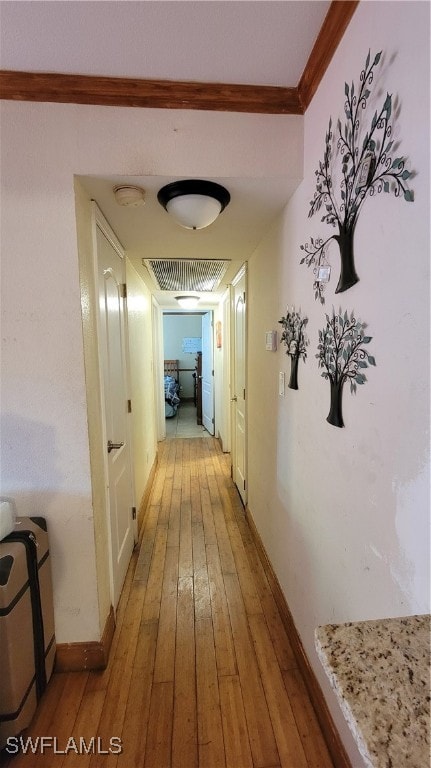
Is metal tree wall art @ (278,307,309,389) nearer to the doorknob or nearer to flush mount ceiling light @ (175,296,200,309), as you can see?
the doorknob

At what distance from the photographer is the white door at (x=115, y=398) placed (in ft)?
5.41

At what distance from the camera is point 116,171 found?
1.26 meters

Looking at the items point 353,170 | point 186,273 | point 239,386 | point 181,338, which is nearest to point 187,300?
point 186,273

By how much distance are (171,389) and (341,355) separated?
606 centimetres

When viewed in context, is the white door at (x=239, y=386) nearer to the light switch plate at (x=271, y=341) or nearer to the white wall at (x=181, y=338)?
the light switch plate at (x=271, y=341)

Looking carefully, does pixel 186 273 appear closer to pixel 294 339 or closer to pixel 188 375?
pixel 294 339

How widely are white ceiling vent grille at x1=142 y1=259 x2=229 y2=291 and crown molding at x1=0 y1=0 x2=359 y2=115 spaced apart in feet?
4.09

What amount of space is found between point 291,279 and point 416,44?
880 mm

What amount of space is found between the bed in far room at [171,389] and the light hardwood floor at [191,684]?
4.49 metres

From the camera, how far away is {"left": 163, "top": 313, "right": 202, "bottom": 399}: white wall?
8.27 metres

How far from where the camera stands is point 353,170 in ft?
3.01

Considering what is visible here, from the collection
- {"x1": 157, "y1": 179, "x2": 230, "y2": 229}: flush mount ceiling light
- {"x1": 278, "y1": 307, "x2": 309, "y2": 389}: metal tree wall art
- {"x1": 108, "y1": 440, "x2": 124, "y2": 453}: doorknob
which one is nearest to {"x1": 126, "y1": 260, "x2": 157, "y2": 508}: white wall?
{"x1": 108, "y1": 440, "x2": 124, "y2": 453}: doorknob

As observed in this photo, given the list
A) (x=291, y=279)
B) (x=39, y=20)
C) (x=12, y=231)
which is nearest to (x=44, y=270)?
(x=12, y=231)

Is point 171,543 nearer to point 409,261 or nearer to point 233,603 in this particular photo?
point 233,603
